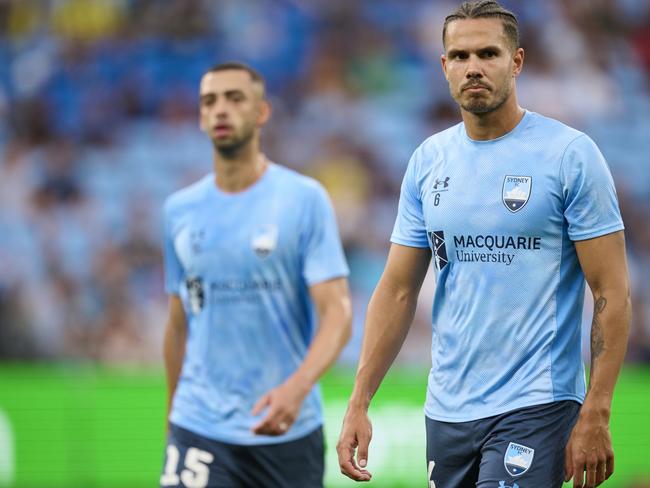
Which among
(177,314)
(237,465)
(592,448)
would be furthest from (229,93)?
(592,448)

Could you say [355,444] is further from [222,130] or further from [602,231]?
[222,130]

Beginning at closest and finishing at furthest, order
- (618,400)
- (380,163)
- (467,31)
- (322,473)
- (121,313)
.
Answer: (467,31), (322,473), (618,400), (121,313), (380,163)

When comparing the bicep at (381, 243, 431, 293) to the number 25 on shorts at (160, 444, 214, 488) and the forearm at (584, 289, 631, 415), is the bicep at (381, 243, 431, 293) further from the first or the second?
the number 25 on shorts at (160, 444, 214, 488)

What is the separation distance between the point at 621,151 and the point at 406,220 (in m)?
10.3

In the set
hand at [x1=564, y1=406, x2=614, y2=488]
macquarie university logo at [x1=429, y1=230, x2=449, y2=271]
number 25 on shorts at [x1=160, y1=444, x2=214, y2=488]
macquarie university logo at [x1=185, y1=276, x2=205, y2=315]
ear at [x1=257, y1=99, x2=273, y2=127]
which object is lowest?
number 25 on shorts at [x1=160, y1=444, x2=214, y2=488]

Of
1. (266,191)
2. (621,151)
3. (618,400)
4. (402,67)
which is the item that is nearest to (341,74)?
(402,67)

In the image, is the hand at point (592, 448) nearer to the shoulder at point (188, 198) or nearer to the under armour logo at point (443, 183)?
the under armour logo at point (443, 183)

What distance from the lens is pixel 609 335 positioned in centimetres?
445

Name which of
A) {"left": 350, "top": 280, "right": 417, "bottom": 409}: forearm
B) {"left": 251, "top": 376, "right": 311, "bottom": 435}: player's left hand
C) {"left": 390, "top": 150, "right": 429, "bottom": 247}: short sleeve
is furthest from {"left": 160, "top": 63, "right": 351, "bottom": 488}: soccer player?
{"left": 390, "top": 150, "right": 429, "bottom": 247}: short sleeve

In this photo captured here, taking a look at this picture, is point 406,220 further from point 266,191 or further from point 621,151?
point 621,151

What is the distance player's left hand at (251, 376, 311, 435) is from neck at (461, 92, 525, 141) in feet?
5.64

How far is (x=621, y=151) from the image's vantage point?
585 inches

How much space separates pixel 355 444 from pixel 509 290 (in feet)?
2.74

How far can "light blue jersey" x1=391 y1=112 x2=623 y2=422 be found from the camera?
4590 mm
